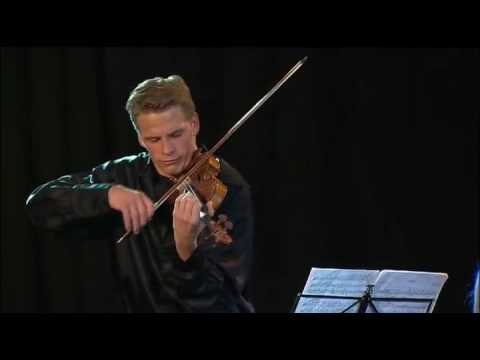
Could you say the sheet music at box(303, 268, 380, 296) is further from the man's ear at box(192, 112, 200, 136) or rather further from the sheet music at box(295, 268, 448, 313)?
the man's ear at box(192, 112, 200, 136)

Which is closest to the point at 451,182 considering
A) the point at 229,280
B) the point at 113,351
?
the point at 229,280

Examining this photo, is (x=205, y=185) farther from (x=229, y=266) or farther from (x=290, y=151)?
(x=290, y=151)

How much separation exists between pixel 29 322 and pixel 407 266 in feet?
7.12

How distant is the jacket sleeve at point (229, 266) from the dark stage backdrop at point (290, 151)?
0.70 ft

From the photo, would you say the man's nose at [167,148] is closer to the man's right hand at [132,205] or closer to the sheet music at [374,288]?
the man's right hand at [132,205]

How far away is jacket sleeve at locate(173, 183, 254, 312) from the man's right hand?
25 centimetres

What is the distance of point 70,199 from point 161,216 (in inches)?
13.7

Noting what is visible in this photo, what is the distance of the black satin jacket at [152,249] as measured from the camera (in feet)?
10.8

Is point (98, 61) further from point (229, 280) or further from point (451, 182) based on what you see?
point (451, 182)

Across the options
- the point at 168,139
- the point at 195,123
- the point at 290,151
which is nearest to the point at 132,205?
the point at 168,139

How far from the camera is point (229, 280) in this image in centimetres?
341

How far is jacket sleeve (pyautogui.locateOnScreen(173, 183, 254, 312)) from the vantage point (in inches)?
130

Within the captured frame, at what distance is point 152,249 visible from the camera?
11.0 feet

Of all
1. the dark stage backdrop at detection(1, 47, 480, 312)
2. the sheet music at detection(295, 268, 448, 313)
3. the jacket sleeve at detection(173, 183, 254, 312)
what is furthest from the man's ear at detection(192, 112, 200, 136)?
the sheet music at detection(295, 268, 448, 313)
